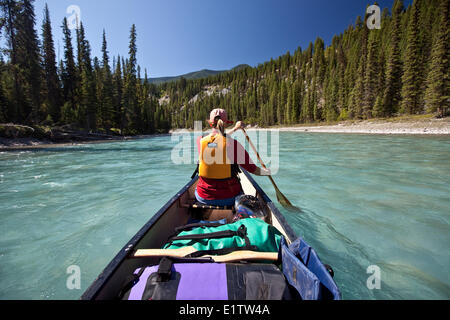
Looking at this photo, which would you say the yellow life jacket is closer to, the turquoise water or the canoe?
the canoe

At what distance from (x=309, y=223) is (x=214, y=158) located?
2791 mm

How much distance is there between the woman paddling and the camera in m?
3.02

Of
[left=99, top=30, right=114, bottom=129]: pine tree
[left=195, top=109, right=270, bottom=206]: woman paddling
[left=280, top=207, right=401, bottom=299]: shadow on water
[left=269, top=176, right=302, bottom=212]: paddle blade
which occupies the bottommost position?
[left=280, top=207, right=401, bottom=299]: shadow on water

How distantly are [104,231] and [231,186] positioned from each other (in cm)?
309

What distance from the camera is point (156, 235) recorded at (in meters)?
2.47

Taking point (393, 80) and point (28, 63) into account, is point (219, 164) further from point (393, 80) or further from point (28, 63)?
point (393, 80)

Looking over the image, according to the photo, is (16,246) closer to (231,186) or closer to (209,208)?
(209,208)

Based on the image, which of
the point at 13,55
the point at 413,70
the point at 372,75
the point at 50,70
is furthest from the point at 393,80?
the point at 50,70

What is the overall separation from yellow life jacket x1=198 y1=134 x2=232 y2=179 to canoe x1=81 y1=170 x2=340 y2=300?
2.02 ft

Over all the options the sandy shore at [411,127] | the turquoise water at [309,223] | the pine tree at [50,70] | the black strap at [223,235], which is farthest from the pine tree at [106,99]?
the sandy shore at [411,127]

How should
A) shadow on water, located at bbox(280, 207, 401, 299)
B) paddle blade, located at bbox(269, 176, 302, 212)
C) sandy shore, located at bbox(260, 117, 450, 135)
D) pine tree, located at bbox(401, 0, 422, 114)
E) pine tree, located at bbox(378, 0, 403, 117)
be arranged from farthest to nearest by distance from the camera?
pine tree, located at bbox(378, 0, 403, 117) → pine tree, located at bbox(401, 0, 422, 114) → sandy shore, located at bbox(260, 117, 450, 135) → paddle blade, located at bbox(269, 176, 302, 212) → shadow on water, located at bbox(280, 207, 401, 299)

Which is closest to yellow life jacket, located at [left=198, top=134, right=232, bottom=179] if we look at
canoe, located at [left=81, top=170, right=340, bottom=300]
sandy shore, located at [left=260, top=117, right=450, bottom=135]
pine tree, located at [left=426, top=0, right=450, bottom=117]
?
canoe, located at [left=81, top=170, right=340, bottom=300]
